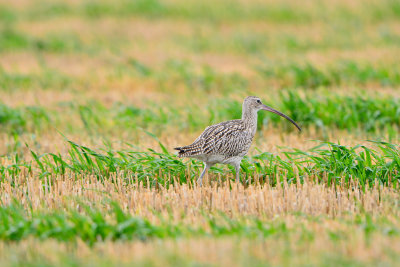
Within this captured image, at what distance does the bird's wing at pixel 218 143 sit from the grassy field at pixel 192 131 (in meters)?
0.46

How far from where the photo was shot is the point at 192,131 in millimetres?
12211

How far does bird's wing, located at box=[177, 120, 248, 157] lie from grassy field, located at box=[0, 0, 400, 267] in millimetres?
458

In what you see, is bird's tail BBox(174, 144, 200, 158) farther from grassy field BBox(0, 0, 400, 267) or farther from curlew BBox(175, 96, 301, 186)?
grassy field BBox(0, 0, 400, 267)

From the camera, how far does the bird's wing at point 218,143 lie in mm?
8109

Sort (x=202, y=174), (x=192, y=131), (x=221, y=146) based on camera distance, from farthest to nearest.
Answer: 1. (x=192, y=131)
2. (x=202, y=174)
3. (x=221, y=146)

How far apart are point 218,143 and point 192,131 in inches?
161

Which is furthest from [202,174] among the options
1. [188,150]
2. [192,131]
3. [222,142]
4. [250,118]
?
[192,131]

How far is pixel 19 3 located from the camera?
2872 cm

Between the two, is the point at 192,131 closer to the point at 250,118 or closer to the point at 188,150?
the point at 250,118

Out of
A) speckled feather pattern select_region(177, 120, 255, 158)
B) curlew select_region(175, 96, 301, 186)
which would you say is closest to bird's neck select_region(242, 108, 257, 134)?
curlew select_region(175, 96, 301, 186)

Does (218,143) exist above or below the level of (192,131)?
below

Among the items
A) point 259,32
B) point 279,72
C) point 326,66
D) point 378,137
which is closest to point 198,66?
point 279,72

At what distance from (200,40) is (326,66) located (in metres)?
7.41

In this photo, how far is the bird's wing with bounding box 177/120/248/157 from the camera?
26.6 feet
